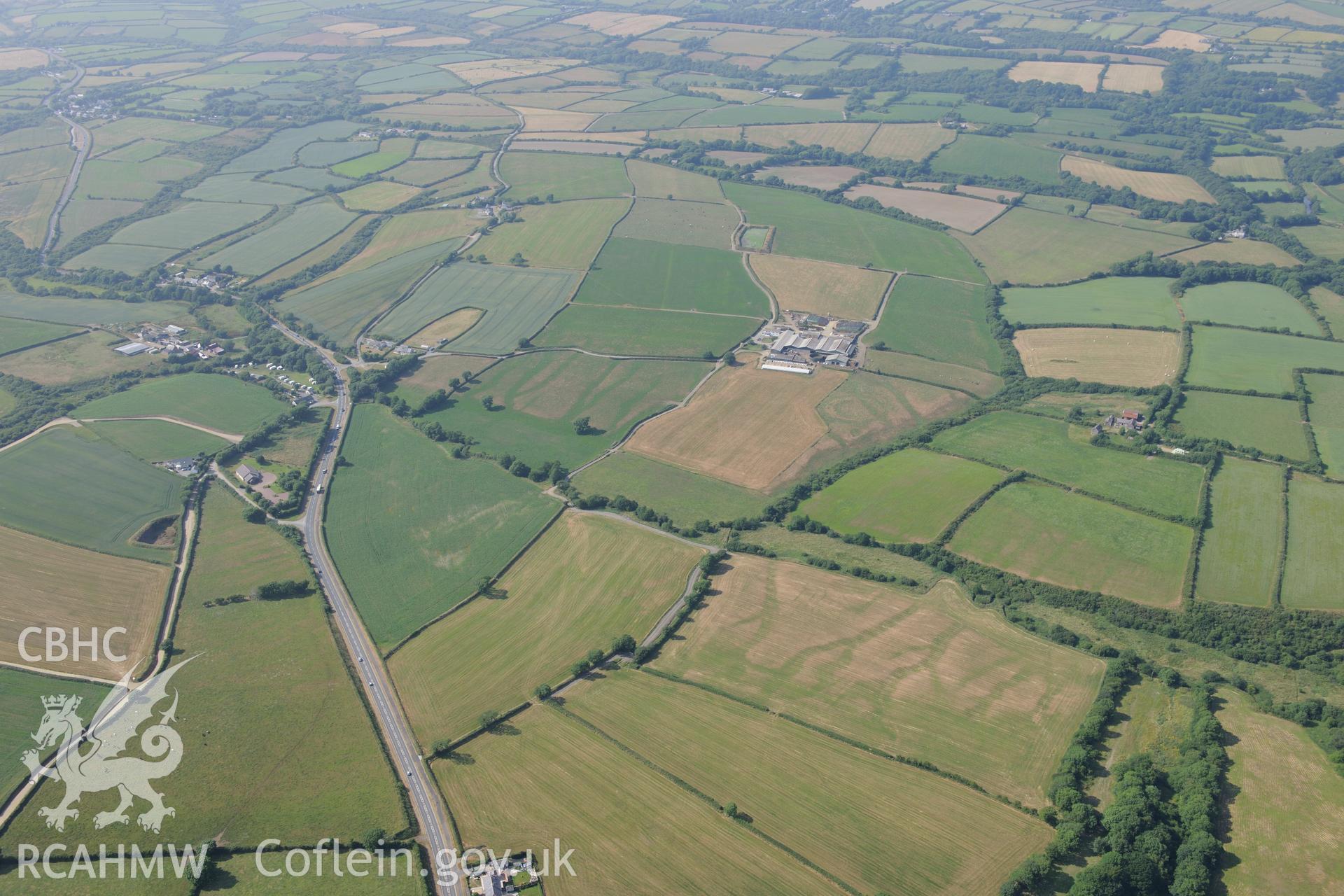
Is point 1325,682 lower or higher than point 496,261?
lower

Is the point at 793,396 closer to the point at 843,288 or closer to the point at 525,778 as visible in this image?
the point at 843,288

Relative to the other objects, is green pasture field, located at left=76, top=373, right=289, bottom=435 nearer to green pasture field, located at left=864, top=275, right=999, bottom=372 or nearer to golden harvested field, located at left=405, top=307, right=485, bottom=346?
golden harvested field, located at left=405, top=307, right=485, bottom=346

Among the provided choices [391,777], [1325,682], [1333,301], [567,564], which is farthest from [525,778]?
[1333,301]

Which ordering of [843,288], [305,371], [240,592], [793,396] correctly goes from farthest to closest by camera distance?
[843,288]
[305,371]
[793,396]
[240,592]

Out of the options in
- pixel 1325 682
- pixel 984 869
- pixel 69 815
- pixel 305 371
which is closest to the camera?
pixel 984 869

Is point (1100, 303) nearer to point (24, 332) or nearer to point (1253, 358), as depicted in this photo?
point (1253, 358)

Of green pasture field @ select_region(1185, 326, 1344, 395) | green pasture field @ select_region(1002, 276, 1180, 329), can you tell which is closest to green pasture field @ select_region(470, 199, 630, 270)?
green pasture field @ select_region(1002, 276, 1180, 329)
